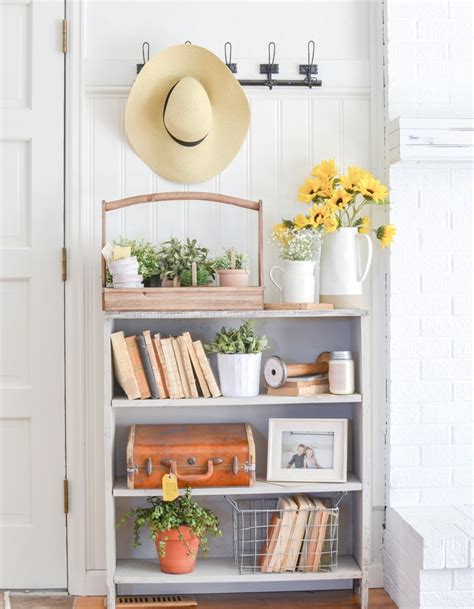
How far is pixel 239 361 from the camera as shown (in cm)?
273

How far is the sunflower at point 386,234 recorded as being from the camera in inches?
111

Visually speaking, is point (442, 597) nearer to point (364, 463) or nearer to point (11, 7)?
point (364, 463)

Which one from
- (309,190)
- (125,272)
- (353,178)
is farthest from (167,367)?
(353,178)

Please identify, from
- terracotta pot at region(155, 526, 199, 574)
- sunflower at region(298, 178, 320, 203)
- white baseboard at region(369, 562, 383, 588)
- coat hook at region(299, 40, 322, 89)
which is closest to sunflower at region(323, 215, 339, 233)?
sunflower at region(298, 178, 320, 203)

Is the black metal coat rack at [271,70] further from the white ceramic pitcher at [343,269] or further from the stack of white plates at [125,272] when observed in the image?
the stack of white plates at [125,272]

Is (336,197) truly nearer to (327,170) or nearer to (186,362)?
(327,170)

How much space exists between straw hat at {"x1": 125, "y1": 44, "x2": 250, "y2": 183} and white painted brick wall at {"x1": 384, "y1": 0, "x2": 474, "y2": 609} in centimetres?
58

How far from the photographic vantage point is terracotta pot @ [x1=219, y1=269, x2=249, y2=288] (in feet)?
9.09

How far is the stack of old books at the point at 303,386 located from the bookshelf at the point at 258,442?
1.1 inches

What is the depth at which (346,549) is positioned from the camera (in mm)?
3027

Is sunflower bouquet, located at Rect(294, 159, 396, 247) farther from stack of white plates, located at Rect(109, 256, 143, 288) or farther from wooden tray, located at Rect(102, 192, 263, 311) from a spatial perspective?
stack of white plates, located at Rect(109, 256, 143, 288)

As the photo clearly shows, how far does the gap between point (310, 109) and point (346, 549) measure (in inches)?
63.9

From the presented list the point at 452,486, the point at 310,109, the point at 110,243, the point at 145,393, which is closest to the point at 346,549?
the point at 452,486

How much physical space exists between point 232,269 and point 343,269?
39 cm
